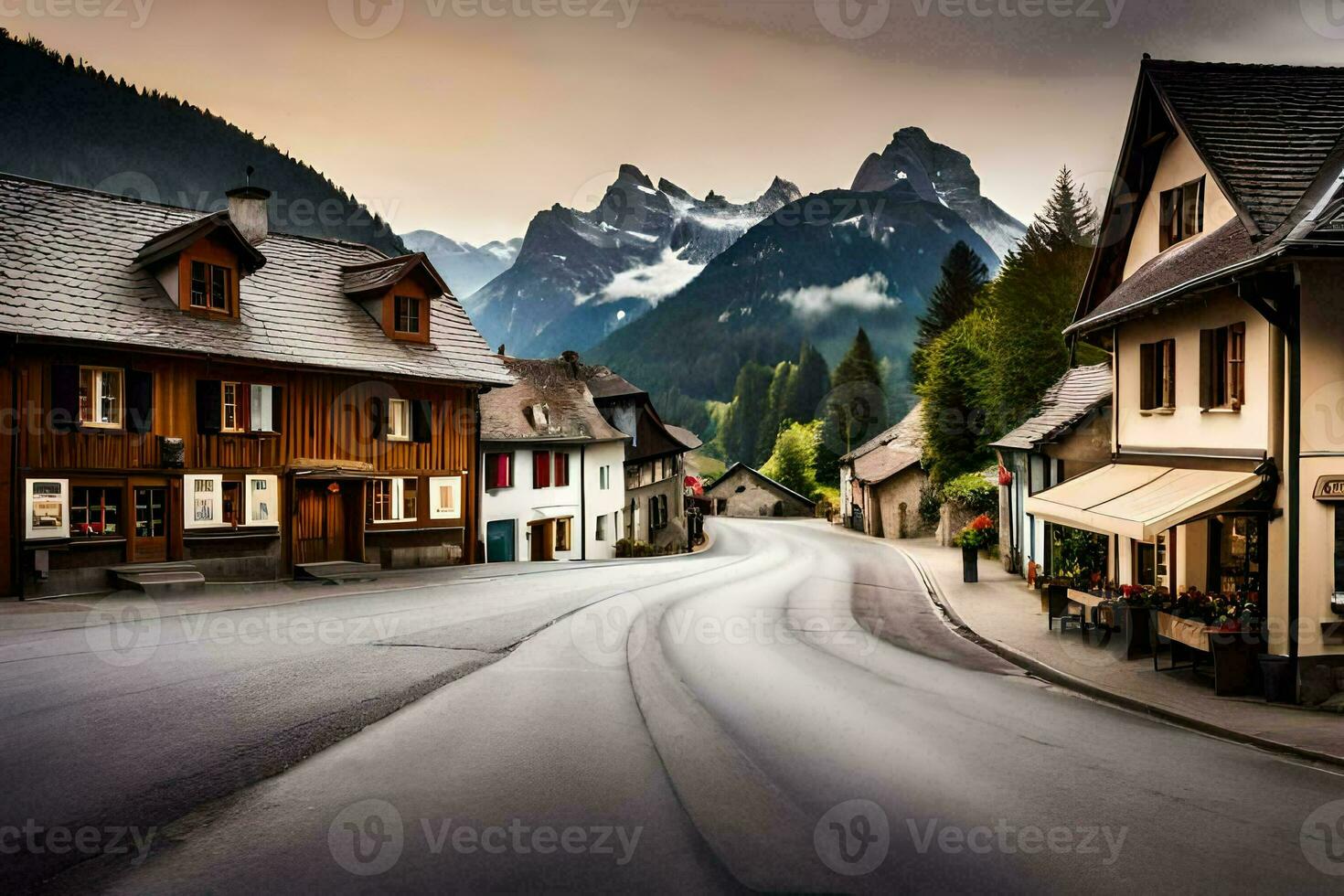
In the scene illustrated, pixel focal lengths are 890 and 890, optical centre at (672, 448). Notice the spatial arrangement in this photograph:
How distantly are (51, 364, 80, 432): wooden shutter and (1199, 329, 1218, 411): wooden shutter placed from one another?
2230cm

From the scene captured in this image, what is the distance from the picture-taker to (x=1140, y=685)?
1265 centimetres

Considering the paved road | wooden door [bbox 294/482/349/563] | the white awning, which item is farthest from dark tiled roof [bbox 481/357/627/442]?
the paved road

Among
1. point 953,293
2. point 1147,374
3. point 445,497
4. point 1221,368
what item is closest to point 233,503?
point 445,497

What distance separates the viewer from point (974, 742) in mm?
9750

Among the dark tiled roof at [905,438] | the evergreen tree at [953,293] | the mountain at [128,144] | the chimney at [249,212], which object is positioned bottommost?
the dark tiled roof at [905,438]

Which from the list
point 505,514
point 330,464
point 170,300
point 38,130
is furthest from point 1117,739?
point 38,130

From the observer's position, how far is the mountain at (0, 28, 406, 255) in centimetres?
8844

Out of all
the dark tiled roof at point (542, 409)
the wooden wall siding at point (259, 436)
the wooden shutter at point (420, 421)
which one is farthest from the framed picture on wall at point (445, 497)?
the dark tiled roof at point (542, 409)

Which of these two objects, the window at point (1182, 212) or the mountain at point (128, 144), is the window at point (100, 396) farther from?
the mountain at point (128, 144)

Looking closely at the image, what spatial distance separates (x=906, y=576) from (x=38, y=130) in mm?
98975

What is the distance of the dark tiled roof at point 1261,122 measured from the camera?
1364cm

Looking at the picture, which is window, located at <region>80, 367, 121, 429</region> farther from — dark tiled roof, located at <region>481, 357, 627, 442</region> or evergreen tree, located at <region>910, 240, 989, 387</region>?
evergreen tree, located at <region>910, 240, 989, 387</region>

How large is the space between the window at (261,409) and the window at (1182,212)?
2119cm

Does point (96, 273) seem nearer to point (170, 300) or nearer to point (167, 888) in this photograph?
point (170, 300)
